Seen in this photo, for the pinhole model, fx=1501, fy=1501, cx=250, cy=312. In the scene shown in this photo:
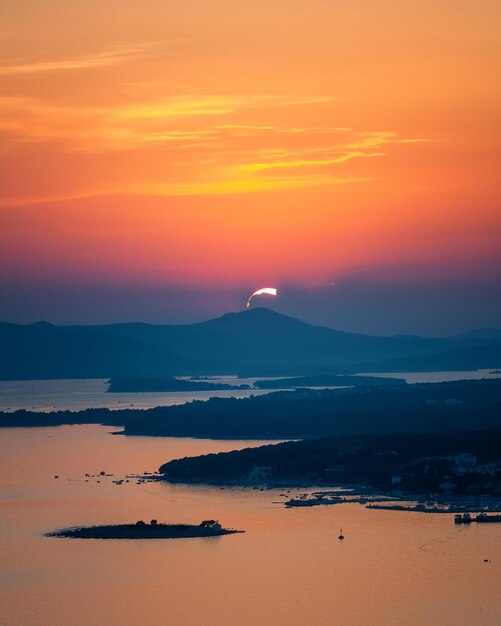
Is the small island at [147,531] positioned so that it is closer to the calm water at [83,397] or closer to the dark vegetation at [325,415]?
the dark vegetation at [325,415]

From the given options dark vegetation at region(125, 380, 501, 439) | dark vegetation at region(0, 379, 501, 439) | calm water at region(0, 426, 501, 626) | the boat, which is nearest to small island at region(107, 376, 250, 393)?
dark vegetation at region(0, 379, 501, 439)

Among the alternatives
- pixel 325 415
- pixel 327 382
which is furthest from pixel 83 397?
pixel 325 415

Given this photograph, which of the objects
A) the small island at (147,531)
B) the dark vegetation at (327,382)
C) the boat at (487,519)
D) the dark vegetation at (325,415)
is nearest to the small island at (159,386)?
the dark vegetation at (327,382)

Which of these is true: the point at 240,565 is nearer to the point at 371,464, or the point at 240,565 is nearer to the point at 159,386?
the point at 371,464

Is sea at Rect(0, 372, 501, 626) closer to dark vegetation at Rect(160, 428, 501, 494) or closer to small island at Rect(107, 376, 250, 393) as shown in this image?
dark vegetation at Rect(160, 428, 501, 494)

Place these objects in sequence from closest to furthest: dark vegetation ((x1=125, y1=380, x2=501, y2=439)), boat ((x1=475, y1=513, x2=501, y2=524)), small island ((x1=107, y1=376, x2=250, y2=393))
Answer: boat ((x1=475, y1=513, x2=501, y2=524)) → dark vegetation ((x1=125, y1=380, x2=501, y2=439)) → small island ((x1=107, y1=376, x2=250, y2=393))

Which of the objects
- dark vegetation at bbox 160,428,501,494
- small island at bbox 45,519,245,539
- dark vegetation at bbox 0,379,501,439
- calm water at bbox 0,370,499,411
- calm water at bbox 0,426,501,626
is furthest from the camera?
calm water at bbox 0,370,499,411

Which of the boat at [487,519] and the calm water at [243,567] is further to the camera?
the boat at [487,519]
